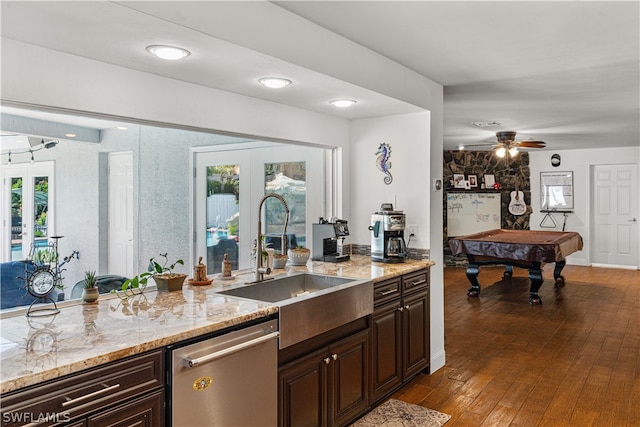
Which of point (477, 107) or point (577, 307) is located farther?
point (577, 307)

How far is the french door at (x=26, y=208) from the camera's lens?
7.04 feet

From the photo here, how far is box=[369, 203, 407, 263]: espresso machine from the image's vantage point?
3.56 metres

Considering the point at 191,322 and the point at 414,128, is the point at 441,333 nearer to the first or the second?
the point at 414,128

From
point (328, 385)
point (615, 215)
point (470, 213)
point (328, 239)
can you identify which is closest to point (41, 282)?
point (328, 385)

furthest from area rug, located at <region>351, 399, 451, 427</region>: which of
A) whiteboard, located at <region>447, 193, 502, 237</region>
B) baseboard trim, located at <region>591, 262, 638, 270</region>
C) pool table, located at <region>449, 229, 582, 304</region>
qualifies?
baseboard trim, located at <region>591, 262, 638, 270</region>

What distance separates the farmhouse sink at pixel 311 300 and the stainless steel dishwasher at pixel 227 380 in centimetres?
12

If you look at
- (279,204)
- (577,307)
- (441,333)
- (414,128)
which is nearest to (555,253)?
(577,307)

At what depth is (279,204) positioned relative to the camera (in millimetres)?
3865

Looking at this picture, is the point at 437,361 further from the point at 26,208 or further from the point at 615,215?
the point at 615,215

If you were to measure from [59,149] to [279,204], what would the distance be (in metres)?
1.82

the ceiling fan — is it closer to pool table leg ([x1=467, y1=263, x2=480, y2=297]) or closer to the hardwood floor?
pool table leg ([x1=467, y1=263, x2=480, y2=297])

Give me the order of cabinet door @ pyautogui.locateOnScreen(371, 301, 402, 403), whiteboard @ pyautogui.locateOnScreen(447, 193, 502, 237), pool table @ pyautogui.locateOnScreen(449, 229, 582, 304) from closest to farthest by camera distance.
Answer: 1. cabinet door @ pyautogui.locateOnScreen(371, 301, 402, 403)
2. pool table @ pyautogui.locateOnScreen(449, 229, 582, 304)
3. whiteboard @ pyautogui.locateOnScreen(447, 193, 502, 237)

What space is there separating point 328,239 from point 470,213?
6.48 meters

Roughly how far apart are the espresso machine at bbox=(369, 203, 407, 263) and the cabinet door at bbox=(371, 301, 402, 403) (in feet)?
1.49
